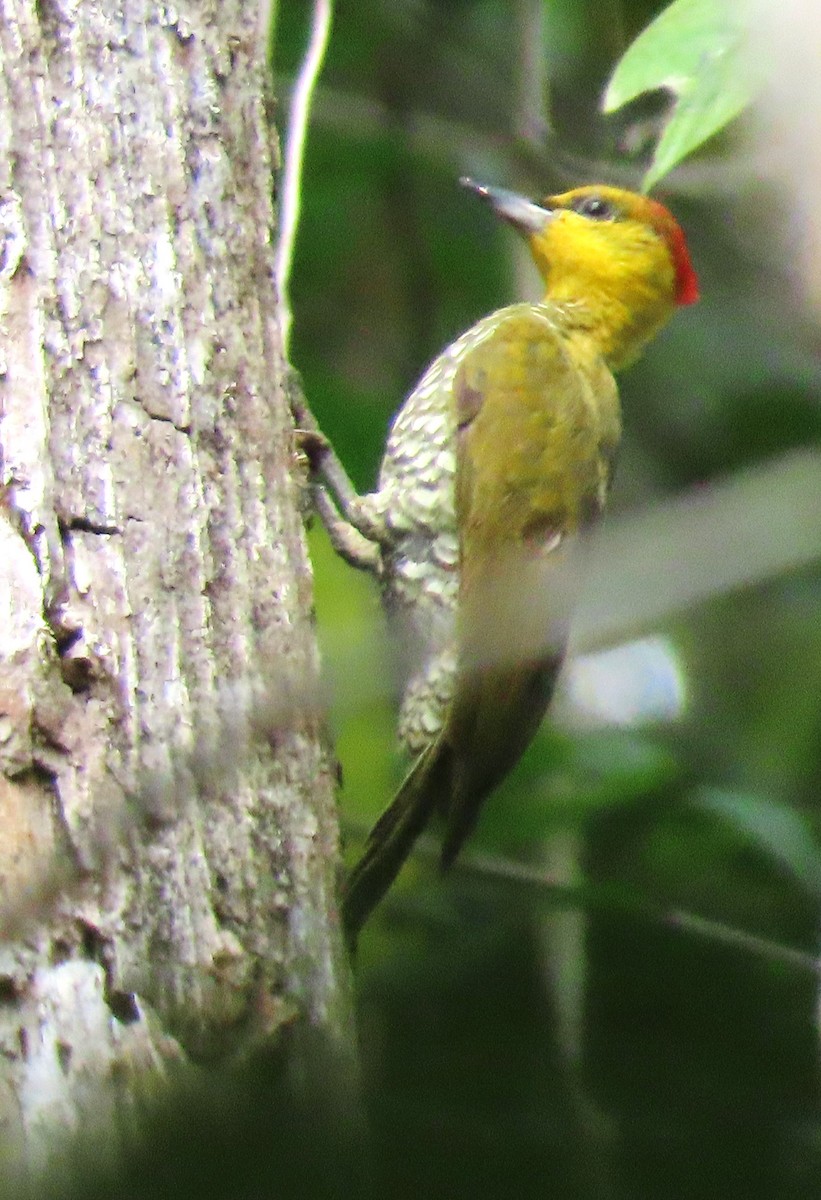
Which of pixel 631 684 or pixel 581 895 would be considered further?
pixel 631 684

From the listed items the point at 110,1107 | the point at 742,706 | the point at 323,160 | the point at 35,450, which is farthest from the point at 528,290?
the point at 110,1107

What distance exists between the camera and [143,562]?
1.83 m

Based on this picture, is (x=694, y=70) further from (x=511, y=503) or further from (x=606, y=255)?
(x=606, y=255)

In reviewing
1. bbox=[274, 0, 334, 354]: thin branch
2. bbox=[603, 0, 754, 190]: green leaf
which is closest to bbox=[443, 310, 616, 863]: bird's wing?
bbox=[274, 0, 334, 354]: thin branch

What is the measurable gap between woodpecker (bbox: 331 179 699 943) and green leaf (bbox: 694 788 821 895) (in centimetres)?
51

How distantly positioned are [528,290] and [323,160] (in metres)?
0.69

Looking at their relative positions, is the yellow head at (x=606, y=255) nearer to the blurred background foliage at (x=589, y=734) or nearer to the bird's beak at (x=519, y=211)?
the bird's beak at (x=519, y=211)

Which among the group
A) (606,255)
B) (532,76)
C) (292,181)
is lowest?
(606,255)

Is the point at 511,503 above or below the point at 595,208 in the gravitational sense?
below

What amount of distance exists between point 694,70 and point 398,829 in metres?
1.28

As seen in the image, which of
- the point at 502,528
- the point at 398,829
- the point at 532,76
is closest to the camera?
the point at 398,829

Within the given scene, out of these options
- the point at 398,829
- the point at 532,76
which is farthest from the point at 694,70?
the point at 532,76

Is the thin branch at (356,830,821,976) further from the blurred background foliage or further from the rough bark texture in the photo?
the rough bark texture

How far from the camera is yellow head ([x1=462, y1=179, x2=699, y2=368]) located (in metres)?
3.53
